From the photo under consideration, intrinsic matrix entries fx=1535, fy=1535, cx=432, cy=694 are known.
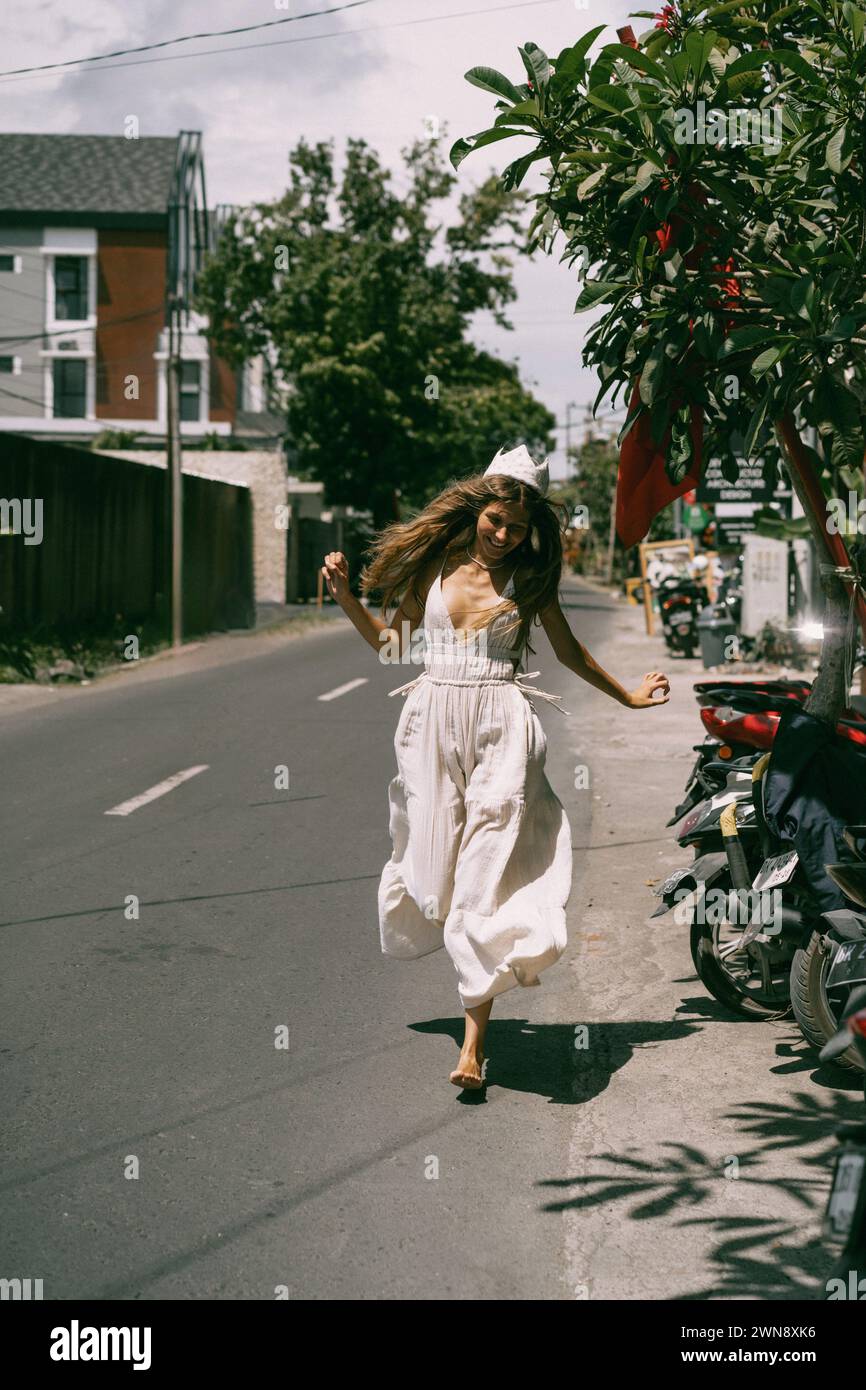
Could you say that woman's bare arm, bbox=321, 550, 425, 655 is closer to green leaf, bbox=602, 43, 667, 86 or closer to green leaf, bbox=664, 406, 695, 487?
green leaf, bbox=664, 406, 695, 487

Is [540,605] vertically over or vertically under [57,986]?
over

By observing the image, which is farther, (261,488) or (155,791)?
(261,488)

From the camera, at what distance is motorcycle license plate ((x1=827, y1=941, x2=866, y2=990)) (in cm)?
426

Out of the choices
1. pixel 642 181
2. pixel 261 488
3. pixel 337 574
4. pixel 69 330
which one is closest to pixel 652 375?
pixel 642 181

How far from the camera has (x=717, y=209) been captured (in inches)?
197

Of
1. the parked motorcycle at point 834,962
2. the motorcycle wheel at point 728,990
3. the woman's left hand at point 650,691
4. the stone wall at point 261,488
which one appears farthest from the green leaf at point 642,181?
the stone wall at point 261,488

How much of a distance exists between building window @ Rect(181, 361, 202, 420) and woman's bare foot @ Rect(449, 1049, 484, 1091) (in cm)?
5641

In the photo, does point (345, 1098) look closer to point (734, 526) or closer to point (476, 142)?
point (476, 142)

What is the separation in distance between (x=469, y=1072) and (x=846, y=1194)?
243 cm

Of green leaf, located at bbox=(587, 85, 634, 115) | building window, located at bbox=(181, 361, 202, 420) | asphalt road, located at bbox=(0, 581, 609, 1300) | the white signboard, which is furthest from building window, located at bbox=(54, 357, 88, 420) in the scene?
green leaf, located at bbox=(587, 85, 634, 115)

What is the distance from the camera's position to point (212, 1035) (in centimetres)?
529

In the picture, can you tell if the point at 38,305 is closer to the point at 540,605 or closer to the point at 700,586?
the point at 700,586
